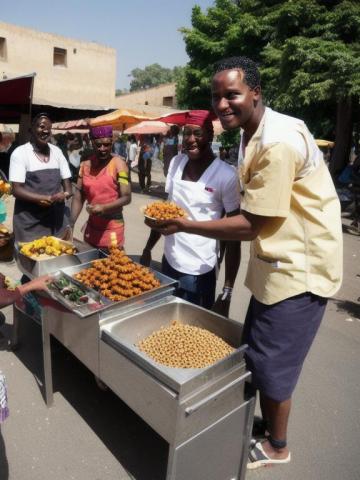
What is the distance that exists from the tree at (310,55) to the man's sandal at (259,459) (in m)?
8.51

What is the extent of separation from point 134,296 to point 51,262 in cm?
82

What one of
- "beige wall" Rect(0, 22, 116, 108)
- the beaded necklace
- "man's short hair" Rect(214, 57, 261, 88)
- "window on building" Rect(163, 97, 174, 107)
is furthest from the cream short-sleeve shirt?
"window on building" Rect(163, 97, 174, 107)

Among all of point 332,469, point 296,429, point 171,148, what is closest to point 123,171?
point 296,429

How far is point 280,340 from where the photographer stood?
183cm

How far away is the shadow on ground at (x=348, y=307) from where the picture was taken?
463 cm

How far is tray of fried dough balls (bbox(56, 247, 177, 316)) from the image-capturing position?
7.25ft

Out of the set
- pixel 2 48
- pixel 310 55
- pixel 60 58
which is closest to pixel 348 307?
pixel 310 55

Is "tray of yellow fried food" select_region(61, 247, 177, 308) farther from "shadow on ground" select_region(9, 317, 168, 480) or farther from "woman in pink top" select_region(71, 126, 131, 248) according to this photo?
"shadow on ground" select_region(9, 317, 168, 480)

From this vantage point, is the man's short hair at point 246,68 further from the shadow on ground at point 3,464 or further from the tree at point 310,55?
the tree at point 310,55

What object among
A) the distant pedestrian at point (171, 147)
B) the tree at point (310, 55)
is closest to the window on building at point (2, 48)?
the tree at point (310, 55)

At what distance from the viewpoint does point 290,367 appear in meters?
1.89

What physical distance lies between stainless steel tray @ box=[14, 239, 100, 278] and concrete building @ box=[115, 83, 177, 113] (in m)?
32.1

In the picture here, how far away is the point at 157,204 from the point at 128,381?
101 cm

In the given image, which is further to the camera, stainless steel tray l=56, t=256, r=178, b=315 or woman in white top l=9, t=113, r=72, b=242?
woman in white top l=9, t=113, r=72, b=242
